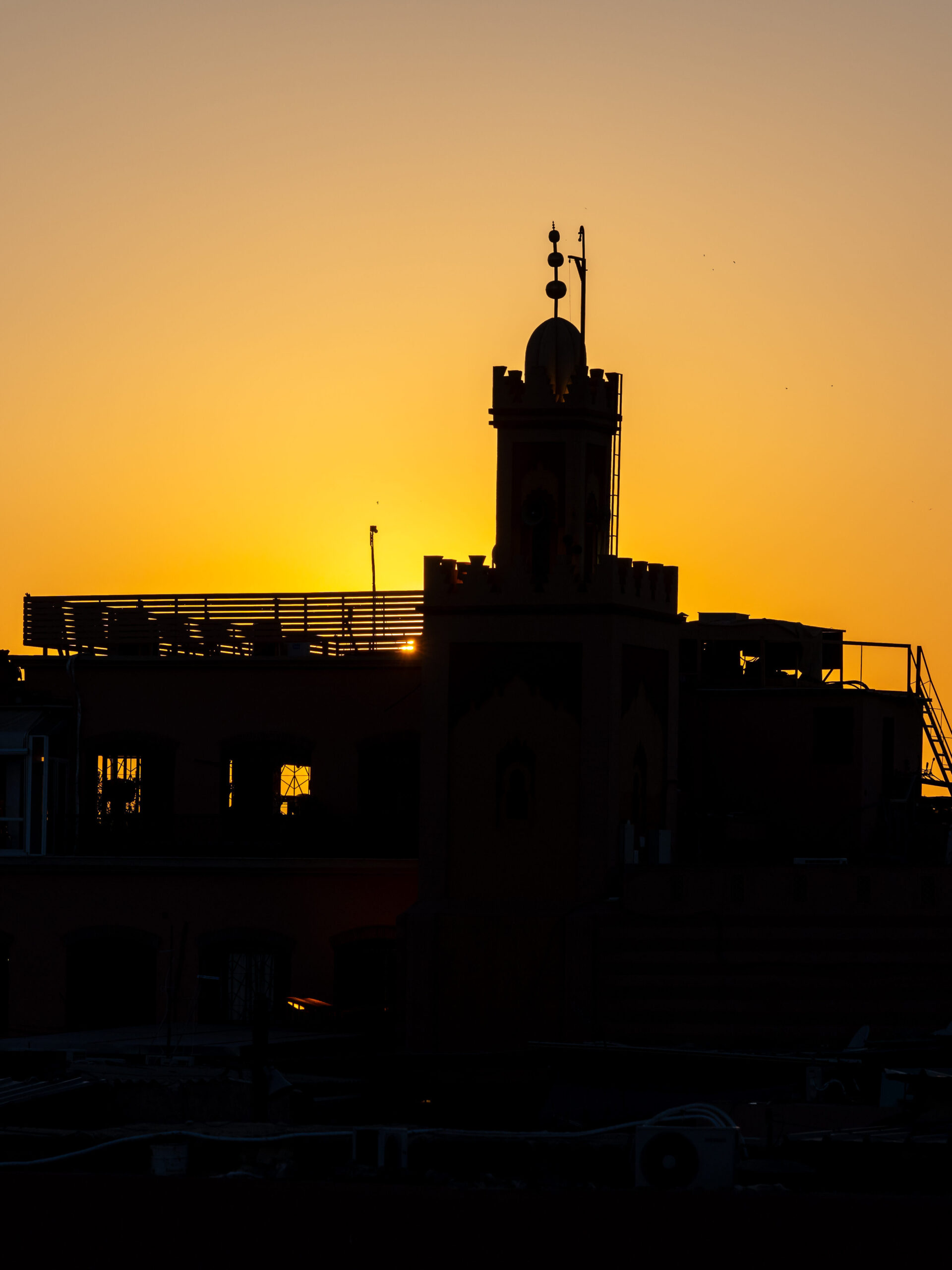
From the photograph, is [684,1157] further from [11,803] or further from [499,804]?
[11,803]

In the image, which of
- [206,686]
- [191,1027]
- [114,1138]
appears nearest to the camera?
[114,1138]

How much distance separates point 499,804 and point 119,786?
10.3 metres

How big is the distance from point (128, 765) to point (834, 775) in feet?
46.8

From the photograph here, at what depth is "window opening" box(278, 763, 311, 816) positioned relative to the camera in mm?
42656

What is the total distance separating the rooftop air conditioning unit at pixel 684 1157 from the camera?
24.1 metres

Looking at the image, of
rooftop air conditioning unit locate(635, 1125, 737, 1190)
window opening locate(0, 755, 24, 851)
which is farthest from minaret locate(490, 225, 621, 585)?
rooftop air conditioning unit locate(635, 1125, 737, 1190)

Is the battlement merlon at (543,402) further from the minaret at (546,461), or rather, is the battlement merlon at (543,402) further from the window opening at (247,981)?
the window opening at (247,981)

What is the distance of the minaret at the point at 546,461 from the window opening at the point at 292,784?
7.42 m

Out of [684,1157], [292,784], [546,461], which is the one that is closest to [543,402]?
[546,461]

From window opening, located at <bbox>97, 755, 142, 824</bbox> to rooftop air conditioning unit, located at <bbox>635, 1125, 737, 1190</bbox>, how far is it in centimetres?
2098

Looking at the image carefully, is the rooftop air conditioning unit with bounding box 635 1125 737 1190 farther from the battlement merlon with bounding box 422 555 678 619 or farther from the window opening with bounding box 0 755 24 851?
the window opening with bounding box 0 755 24 851

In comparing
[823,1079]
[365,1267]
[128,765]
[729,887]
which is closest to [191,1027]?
[128,765]

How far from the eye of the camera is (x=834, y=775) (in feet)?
134

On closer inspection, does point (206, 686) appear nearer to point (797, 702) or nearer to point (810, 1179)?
point (797, 702)
